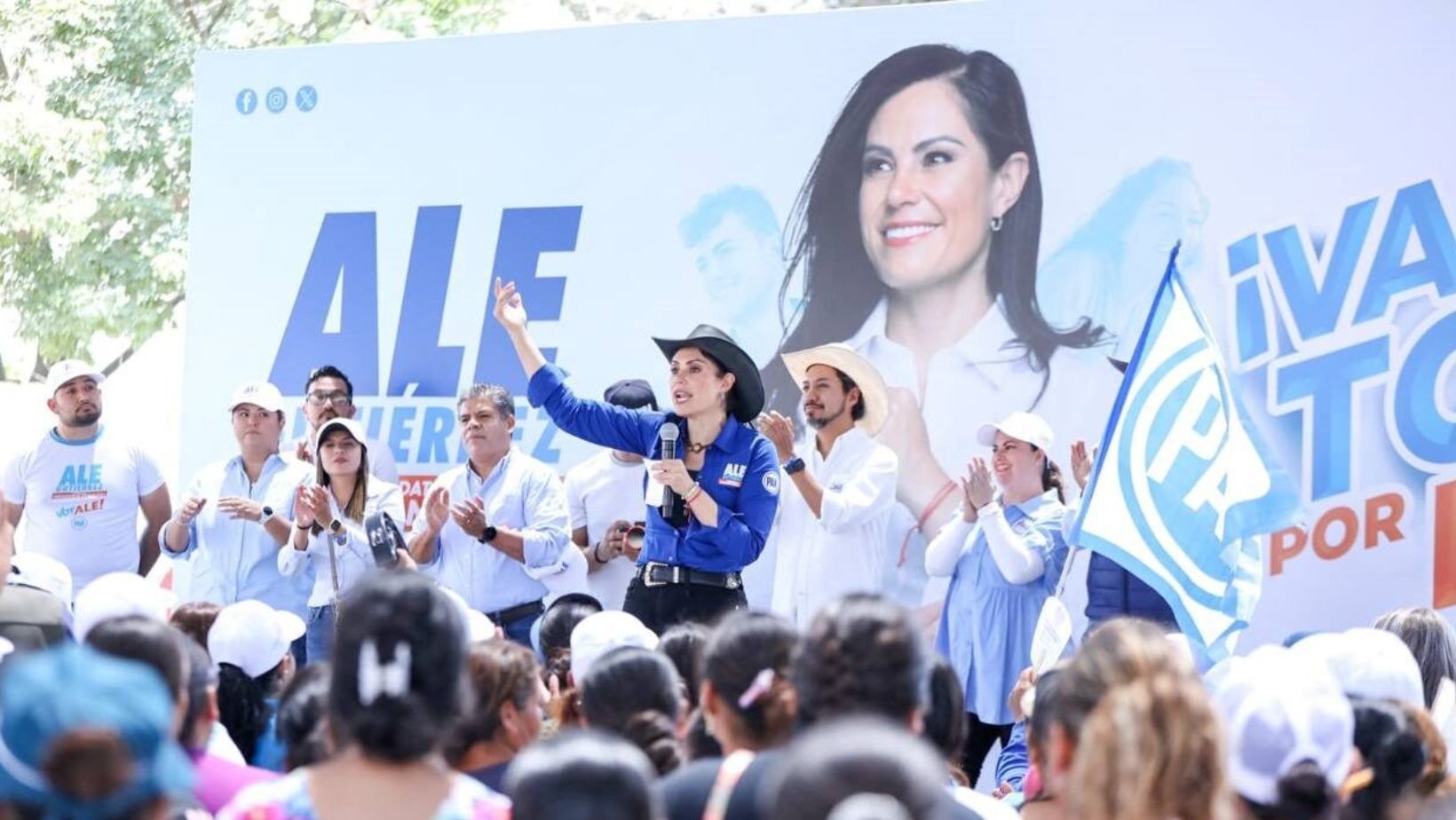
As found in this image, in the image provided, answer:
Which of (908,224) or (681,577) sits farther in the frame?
(908,224)

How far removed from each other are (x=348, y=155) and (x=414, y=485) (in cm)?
172

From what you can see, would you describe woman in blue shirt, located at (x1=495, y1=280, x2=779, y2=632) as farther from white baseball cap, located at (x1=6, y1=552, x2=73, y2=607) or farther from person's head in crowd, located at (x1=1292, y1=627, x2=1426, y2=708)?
person's head in crowd, located at (x1=1292, y1=627, x2=1426, y2=708)

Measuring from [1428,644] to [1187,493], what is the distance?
2.86ft

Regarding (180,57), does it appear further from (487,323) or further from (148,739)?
(148,739)

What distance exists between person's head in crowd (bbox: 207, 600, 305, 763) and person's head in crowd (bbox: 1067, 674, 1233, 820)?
2960mm

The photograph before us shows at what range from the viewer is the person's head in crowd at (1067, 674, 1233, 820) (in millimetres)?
2967

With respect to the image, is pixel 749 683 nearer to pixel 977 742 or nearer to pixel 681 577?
pixel 681 577

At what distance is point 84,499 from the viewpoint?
29.4 feet

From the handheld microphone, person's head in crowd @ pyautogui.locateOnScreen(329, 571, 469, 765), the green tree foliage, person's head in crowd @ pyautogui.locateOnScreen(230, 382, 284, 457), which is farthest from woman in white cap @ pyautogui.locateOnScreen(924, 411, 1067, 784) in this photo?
the green tree foliage

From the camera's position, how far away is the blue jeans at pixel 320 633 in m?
7.81

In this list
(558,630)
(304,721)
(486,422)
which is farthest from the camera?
(486,422)

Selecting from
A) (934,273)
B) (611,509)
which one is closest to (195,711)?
(611,509)

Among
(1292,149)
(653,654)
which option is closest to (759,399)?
(1292,149)

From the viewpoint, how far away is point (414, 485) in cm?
962
